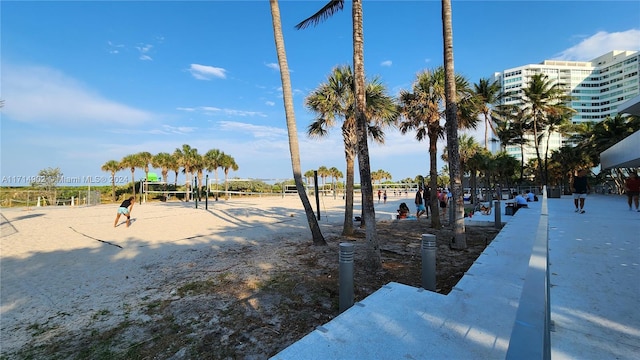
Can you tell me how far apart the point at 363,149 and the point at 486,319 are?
12.4 ft

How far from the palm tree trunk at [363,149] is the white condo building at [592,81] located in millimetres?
101118

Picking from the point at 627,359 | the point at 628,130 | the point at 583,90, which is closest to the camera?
the point at 627,359

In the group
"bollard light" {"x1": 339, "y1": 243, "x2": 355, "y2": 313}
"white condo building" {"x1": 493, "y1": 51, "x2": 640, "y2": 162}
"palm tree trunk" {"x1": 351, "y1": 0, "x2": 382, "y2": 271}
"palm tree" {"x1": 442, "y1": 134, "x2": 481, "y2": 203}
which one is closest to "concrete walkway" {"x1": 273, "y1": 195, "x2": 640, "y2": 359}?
"bollard light" {"x1": 339, "y1": 243, "x2": 355, "y2": 313}

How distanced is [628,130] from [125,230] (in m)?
42.3

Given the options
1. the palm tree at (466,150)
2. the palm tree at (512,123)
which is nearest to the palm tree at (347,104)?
the palm tree at (466,150)

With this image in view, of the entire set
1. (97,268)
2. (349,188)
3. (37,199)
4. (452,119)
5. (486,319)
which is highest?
(452,119)

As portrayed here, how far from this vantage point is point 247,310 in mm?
4141

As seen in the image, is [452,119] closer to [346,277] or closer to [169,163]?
[346,277]

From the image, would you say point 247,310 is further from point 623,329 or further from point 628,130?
point 628,130

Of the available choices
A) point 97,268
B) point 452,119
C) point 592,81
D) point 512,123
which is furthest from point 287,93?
point 592,81

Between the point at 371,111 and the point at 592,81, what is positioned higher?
the point at 592,81

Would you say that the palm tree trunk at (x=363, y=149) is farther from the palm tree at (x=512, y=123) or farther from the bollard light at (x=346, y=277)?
the palm tree at (x=512, y=123)

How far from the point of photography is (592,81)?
10162 cm

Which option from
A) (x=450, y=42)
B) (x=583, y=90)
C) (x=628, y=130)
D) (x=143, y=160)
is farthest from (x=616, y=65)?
(x=143, y=160)
